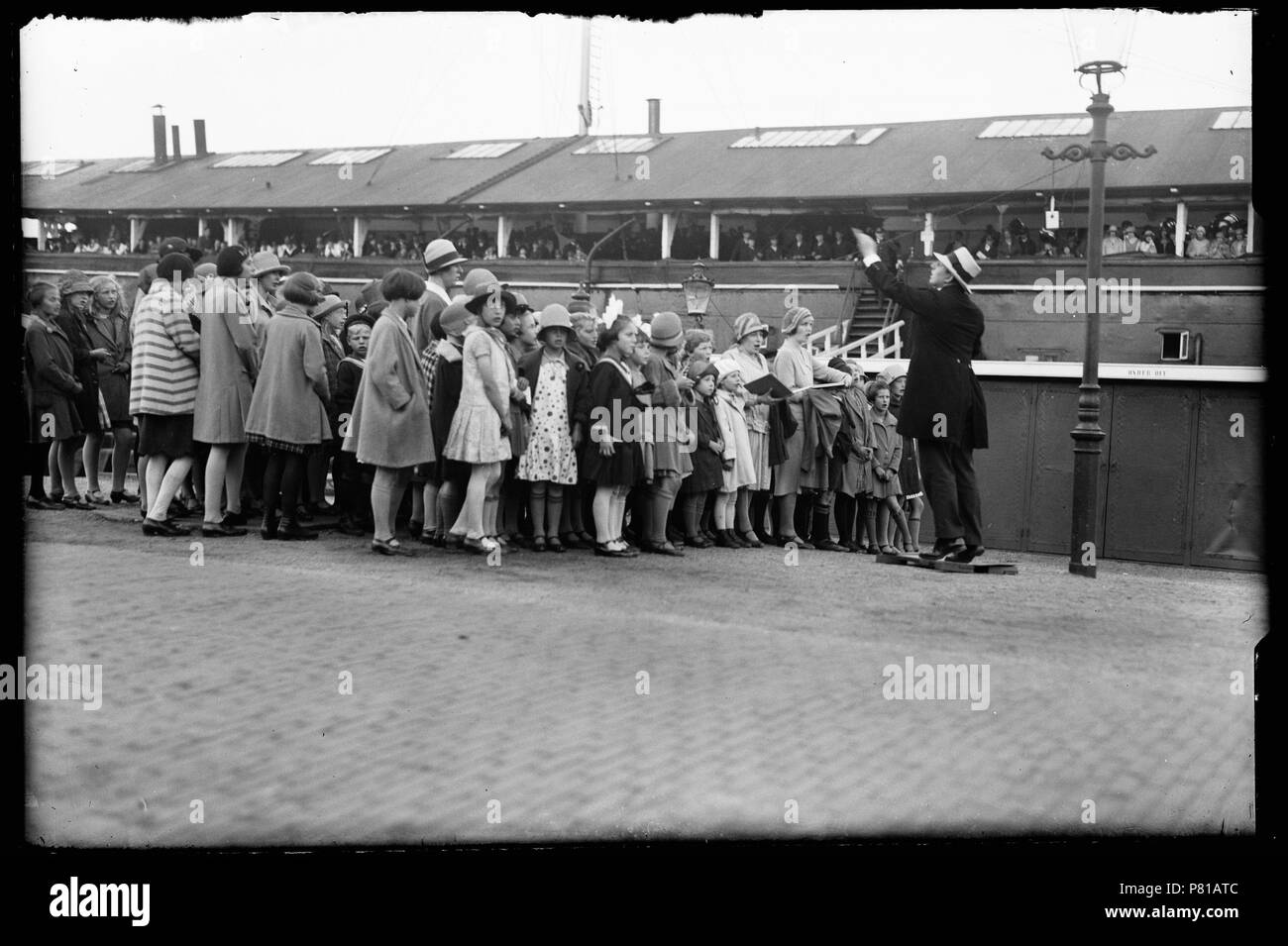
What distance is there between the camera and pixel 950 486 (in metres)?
9.50

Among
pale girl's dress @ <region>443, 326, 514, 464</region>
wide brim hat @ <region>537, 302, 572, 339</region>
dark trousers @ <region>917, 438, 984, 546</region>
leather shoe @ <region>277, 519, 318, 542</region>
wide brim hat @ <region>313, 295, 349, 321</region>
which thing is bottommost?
leather shoe @ <region>277, 519, 318, 542</region>

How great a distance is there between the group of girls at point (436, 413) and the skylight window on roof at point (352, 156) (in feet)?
2.95

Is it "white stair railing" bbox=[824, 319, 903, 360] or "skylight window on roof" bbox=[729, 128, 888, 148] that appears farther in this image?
"skylight window on roof" bbox=[729, 128, 888, 148]

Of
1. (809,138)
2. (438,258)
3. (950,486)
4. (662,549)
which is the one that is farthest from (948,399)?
(809,138)

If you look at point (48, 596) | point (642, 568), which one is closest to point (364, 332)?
point (642, 568)

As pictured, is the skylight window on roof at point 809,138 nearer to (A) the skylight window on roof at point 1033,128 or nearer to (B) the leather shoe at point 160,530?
(A) the skylight window on roof at point 1033,128

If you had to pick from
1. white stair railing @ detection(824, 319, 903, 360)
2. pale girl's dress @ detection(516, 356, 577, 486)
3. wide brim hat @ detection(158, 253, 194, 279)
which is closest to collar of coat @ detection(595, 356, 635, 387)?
pale girl's dress @ detection(516, 356, 577, 486)

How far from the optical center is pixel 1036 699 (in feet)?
19.6

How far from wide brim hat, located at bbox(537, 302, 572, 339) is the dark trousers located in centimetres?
303

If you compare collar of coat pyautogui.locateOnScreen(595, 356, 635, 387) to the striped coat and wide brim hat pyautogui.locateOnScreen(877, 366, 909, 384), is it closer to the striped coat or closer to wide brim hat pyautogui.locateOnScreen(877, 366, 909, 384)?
the striped coat

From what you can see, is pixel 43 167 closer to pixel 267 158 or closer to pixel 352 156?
pixel 267 158

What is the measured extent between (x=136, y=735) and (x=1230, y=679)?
17.7 ft

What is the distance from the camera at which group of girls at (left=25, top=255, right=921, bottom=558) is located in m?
9.02
